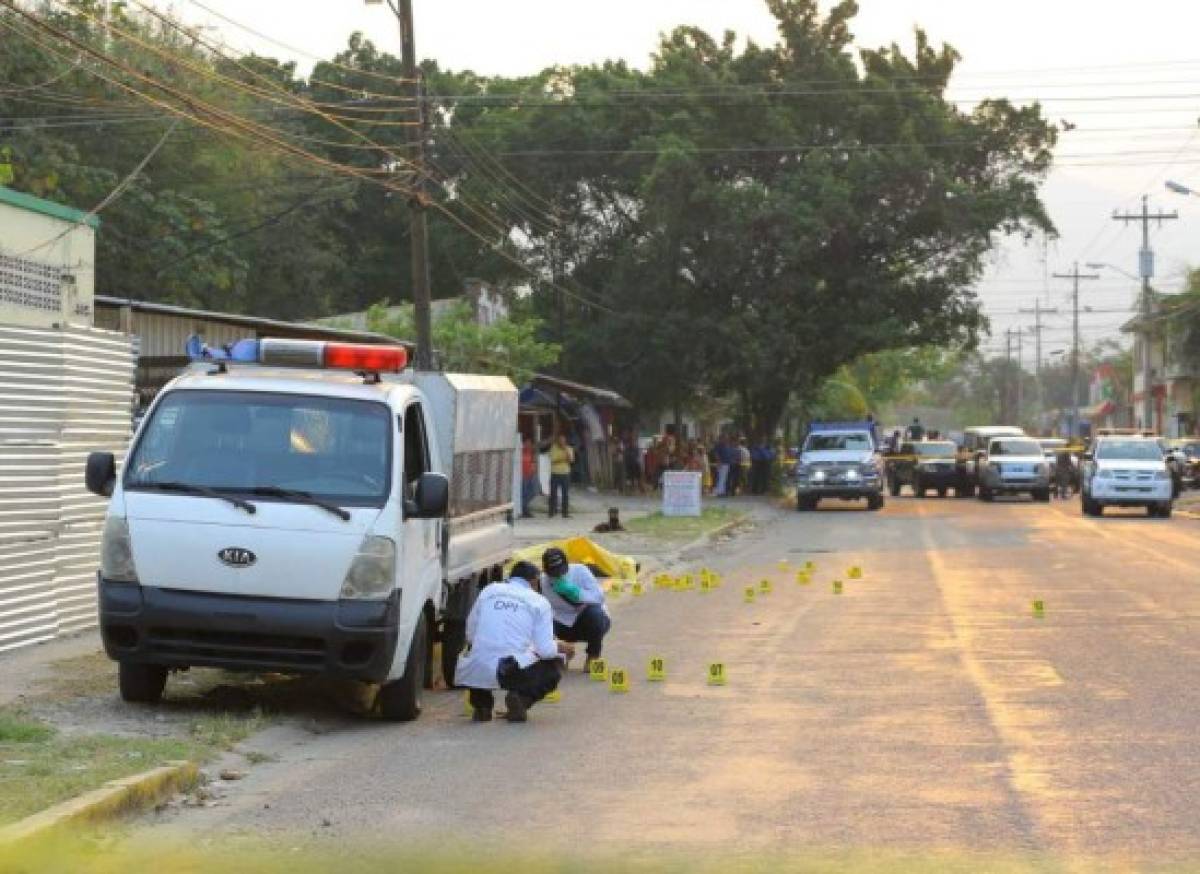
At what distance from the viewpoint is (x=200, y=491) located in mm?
11906

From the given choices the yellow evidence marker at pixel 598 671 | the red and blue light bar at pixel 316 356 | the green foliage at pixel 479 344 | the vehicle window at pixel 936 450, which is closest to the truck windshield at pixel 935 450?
the vehicle window at pixel 936 450

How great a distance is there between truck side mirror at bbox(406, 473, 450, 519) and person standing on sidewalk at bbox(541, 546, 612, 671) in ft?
8.62

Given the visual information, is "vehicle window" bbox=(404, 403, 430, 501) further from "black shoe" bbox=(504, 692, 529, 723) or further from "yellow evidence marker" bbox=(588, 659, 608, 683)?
"yellow evidence marker" bbox=(588, 659, 608, 683)

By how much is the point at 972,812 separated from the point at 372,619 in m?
4.14

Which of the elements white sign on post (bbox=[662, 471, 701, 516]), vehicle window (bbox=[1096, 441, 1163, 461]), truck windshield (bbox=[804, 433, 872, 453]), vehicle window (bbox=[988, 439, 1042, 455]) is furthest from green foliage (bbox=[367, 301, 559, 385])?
vehicle window (bbox=[988, 439, 1042, 455])

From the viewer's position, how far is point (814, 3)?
57.1m

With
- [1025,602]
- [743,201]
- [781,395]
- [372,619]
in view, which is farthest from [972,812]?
[781,395]

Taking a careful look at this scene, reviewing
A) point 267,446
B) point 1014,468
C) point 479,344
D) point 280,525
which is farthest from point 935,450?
point 280,525

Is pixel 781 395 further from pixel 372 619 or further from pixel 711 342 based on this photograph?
pixel 372 619

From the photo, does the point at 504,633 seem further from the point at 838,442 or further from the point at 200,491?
the point at 838,442

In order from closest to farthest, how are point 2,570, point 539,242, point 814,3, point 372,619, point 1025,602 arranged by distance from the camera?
point 372,619 < point 2,570 < point 1025,602 < point 814,3 < point 539,242

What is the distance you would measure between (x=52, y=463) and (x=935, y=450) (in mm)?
47799

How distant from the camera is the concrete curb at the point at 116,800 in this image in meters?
7.94

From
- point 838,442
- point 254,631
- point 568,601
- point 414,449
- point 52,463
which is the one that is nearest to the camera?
point 254,631
